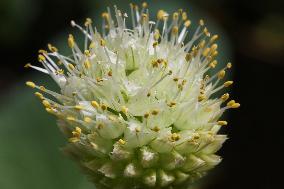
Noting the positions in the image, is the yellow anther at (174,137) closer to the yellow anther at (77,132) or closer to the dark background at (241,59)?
the yellow anther at (77,132)

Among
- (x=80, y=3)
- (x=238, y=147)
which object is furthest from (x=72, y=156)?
(x=80, y=3)

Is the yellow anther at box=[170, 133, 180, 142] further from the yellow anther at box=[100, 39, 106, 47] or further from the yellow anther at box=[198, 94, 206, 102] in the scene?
the yellow anther at box=[100, 39, 106, 47]

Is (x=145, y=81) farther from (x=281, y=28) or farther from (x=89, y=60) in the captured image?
(x=281, y=28)

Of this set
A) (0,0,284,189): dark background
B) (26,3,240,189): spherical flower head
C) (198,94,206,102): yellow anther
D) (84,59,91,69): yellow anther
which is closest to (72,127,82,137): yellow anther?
(26,3,240,189): spherical flower head

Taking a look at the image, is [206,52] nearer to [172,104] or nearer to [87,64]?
[172,104]

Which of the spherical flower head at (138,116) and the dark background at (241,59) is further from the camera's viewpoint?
the dark background at (241,59)

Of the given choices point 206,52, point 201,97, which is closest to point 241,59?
point 206,52

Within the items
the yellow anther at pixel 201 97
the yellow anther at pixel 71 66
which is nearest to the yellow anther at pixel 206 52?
the yellow anther at pixel 201 97
